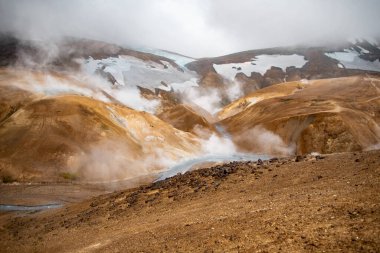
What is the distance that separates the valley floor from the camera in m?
13.9

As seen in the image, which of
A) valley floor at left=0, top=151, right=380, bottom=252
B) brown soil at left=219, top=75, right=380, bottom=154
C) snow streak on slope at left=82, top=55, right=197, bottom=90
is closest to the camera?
valley floor at left=0, top=151, right=380, bottom=252

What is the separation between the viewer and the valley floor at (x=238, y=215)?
13.9 meters

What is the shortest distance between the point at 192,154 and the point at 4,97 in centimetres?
4081

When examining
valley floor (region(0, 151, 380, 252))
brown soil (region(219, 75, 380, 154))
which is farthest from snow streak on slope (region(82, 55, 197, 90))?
valley floor (region(0, 151, 380, 252))

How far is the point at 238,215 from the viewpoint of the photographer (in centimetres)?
1823

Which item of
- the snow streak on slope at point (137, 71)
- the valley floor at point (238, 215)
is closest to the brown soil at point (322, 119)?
the valley floor at point (238, 215)

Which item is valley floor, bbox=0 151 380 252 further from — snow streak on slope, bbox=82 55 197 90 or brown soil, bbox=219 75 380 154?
snow streak on slope, bbox=82 55 197 90

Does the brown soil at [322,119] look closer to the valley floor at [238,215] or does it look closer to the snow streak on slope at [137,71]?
the valley floor at [238,215]

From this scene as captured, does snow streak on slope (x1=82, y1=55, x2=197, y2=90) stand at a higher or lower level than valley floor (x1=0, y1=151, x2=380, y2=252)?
higher

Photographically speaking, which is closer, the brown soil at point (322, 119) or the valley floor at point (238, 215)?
the valley floor at point (238, 215)

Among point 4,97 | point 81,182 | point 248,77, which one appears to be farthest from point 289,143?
point 248,77

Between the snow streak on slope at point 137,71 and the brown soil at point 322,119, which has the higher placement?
the snow streak on slope at point 137,71

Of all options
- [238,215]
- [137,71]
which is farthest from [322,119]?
[137,71]

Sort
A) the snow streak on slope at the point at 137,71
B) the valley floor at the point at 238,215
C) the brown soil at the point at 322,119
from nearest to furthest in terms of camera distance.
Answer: the valley floor at the point at 238,215, the brown soil at the point at 322,119, the snow streak on slope at the point at 137,71
